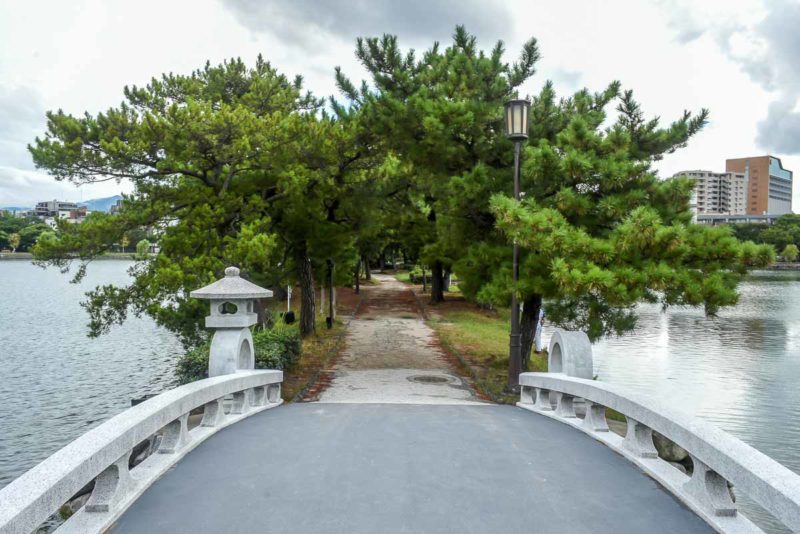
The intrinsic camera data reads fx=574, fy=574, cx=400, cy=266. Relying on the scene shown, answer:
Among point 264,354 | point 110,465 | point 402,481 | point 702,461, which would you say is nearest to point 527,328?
point 264,354

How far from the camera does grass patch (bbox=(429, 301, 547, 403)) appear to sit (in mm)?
14570

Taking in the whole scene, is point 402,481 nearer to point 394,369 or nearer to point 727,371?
point 394,369

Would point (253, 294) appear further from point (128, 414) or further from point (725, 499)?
point (725, 499)

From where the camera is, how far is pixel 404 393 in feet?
42.1

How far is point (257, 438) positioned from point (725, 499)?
465 cm

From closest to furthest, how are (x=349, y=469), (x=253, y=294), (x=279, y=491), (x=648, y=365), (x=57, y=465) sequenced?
(x=57, y=465), (x=279, y=491), (x=349, y=469), (x=253, y=294), (x=648, y=365)

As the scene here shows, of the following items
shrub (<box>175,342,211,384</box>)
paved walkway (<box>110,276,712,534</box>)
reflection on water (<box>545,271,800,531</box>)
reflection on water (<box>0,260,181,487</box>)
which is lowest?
reflection on water (<box>0,260,181,487</box>)

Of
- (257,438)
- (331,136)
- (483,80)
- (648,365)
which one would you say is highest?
(483,80)

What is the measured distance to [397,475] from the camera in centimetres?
524

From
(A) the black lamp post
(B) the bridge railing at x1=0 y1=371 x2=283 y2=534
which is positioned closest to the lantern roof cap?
(B) the bridge railing at x1=0 y1=371 x2=283 y2=534

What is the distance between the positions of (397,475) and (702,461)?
8.28ft

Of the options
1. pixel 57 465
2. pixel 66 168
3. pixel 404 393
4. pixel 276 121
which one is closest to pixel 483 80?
pixel 276 121

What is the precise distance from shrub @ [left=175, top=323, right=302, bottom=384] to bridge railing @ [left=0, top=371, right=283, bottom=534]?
468 centimetres

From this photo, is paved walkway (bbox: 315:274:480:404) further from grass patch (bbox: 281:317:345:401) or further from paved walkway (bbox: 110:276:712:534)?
paved walkway (bbox: 110:276:712:534)
